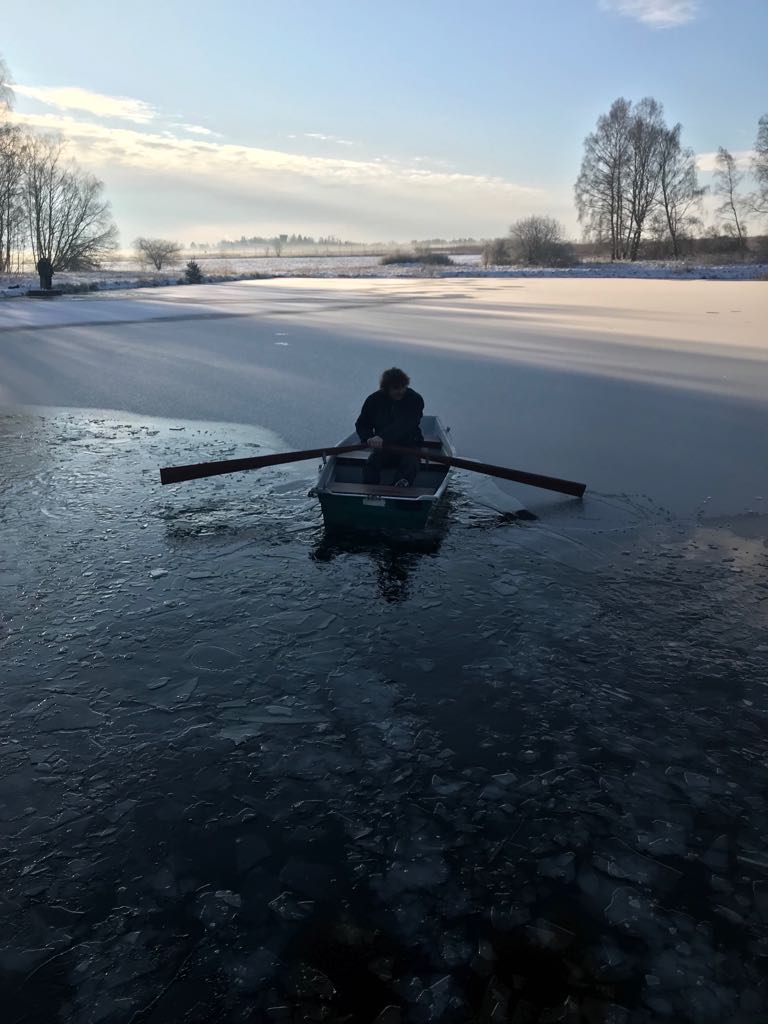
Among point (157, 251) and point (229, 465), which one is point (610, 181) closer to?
point (157, 251)

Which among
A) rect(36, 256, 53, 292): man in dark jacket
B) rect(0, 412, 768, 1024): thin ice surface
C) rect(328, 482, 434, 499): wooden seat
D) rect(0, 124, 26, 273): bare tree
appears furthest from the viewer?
rect(0, 124, 26, 273): bare tree

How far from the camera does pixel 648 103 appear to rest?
43.0m

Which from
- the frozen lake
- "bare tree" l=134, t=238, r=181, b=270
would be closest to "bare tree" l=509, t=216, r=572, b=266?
"bare tree" l=134, t=238, r=181, b=270

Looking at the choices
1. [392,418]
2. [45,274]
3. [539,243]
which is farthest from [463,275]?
[392,418]

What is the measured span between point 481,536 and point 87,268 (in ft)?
139

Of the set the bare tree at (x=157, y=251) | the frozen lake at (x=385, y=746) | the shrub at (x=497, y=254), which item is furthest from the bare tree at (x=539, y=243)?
the frozen lake at (x=385, y=746)

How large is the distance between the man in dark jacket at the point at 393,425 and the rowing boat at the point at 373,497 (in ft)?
0.34

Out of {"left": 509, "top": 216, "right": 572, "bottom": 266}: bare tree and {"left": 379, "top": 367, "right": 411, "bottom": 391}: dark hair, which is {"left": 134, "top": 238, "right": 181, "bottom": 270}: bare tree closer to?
{"left": 509, "top": 216, "right": 572, "bottom": 266}: bare tree

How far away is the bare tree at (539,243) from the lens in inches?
1620

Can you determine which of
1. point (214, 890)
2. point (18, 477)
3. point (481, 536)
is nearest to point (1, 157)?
point (18, 477)

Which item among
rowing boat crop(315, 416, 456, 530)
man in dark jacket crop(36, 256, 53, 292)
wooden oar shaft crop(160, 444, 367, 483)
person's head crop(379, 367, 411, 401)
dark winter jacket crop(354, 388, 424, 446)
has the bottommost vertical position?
rowing boat crop(315, 416, 456, 530)

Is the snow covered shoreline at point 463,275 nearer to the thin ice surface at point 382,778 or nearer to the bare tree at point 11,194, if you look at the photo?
the bare tree at point 11,194

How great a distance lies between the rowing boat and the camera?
14.9 feet

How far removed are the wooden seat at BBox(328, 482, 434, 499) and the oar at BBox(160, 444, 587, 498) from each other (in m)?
0.29
